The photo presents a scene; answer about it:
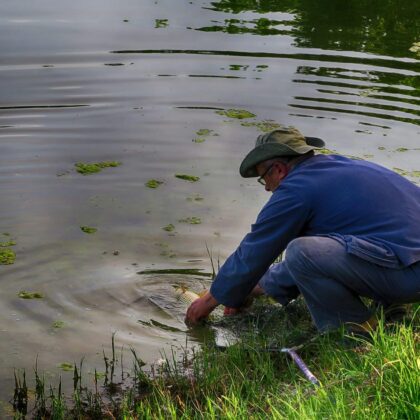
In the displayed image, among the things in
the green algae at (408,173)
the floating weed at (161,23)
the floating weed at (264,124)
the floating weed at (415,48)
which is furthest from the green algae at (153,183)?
the floating weed at (415,48)

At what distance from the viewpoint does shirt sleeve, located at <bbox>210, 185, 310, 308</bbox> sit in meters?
5.81

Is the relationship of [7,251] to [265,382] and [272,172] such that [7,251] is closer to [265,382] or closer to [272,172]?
[272,172]

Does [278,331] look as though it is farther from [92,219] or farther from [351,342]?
[92,219]

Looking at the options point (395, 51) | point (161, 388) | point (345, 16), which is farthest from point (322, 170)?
point (345, 16)

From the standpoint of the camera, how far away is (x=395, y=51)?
45.7 ft

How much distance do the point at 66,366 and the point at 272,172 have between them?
177 centimetres

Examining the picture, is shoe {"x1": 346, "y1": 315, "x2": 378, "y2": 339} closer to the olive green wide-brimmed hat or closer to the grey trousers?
the grey trousers

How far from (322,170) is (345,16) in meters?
9.94

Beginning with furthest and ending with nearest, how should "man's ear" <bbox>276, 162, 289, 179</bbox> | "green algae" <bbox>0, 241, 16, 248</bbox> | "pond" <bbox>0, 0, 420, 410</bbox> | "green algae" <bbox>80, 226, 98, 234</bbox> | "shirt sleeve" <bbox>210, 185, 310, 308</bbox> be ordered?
"green algae" <bbox>80, 226, 98, 234</bbox>, "green algae" <bbox>0, 241, 16, 248</bbox>, "pond" <bbox>0, 0, 420, 410</bbox>, "man's ear" <bbox>276, 162, 289, 179</bbox>, "shirt sleeve" <bbox>210, 185, 310, 308</bbox>

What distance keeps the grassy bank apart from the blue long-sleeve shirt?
1.47ft

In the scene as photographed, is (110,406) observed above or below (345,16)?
below

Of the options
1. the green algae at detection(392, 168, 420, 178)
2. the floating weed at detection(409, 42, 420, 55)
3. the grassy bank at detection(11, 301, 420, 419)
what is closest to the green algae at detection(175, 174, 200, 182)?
the green algae at detection(392, 168, 420, 178)

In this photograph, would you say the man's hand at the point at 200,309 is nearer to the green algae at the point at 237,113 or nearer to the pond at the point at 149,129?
the pond at the point at 149,129

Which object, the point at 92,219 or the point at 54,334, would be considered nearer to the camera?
the point at 54,334
